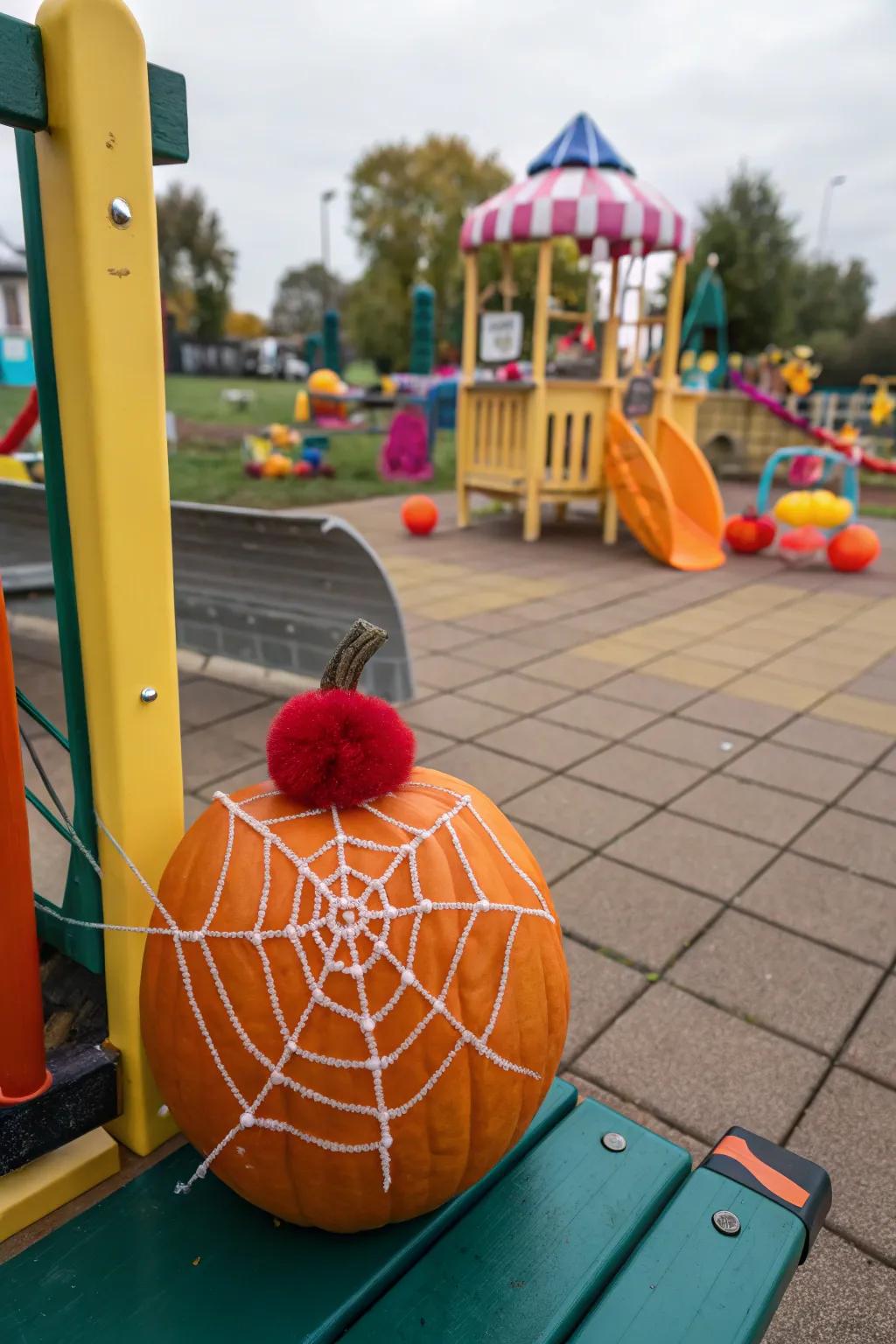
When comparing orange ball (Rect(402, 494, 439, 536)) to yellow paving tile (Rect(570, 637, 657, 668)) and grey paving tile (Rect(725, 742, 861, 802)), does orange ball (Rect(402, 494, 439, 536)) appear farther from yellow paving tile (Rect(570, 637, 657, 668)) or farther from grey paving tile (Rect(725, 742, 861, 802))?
grey paving tile (Rect(725, 742, 861, 802))

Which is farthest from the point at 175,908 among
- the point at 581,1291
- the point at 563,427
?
the point at 563,427

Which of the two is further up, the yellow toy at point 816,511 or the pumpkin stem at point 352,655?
the pumpkin stem at point 352,655

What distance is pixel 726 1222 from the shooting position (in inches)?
56.8

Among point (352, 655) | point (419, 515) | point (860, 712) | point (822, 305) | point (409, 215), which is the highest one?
point (409, 215)

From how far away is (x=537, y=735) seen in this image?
13.4 feet

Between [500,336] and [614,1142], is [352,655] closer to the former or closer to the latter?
[614,1142]

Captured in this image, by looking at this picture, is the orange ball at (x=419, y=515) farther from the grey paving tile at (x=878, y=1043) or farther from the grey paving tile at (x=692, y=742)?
the grey paving tile at (x=878, y=1043)

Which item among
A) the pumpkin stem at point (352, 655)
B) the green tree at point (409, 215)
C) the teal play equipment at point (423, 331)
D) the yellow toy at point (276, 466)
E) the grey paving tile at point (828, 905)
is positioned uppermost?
the green tree at point (409, 215)

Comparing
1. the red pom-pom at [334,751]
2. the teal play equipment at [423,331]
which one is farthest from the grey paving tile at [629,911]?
the teal play equipment at [423,331]

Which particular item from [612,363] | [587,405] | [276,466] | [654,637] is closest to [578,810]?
[654,637]

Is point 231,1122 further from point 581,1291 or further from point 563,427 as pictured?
point 563,427

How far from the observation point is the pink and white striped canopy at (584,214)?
7855 millimetres

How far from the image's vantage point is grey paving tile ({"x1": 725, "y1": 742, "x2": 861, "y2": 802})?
3641mm

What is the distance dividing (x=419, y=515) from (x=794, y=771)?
5.83 metres
